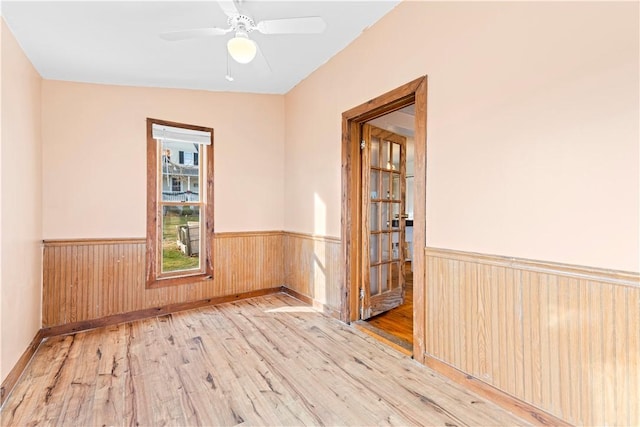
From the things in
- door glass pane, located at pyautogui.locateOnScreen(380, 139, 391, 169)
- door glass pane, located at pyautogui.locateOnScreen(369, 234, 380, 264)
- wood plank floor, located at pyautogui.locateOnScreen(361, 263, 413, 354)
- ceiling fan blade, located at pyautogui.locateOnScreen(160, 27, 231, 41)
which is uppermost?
ceiling fan blade, located at pyautogui.locateOnScreen(160, 27, 231, 41)

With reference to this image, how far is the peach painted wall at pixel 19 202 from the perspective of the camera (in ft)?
6.82

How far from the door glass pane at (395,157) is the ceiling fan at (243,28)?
6.14 feet

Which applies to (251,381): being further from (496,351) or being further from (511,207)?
(511,207)

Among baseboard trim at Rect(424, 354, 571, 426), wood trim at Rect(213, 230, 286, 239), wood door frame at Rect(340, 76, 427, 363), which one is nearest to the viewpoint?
baseboard trim at Rect(424, 354, 571, 426)

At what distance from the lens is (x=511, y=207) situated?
1831mm

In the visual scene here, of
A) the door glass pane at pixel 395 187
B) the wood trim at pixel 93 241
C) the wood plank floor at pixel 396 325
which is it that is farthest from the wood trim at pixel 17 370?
the door glass pane at pixel 395 187

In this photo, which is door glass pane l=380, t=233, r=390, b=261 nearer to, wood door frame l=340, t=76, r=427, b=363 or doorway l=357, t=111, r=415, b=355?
doorway l=357, t=111, r=415, b=355

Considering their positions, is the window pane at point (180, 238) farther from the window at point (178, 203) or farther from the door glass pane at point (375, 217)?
the door glass pane at point (375, 217)

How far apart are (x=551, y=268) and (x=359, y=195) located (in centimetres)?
183

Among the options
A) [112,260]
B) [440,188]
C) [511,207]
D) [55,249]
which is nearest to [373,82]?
[440,188]

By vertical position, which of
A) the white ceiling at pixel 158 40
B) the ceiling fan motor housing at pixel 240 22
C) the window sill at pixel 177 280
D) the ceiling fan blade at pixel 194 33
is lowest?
the window sill at pixel 177 280

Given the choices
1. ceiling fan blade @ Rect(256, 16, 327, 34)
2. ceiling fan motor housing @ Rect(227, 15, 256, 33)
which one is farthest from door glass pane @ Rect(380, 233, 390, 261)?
ceiling fan motor housing @ Rect(227, 15, 256, 33)

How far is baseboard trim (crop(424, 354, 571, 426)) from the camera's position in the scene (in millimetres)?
1683

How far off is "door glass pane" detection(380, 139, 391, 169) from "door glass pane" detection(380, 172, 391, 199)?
10 cm
